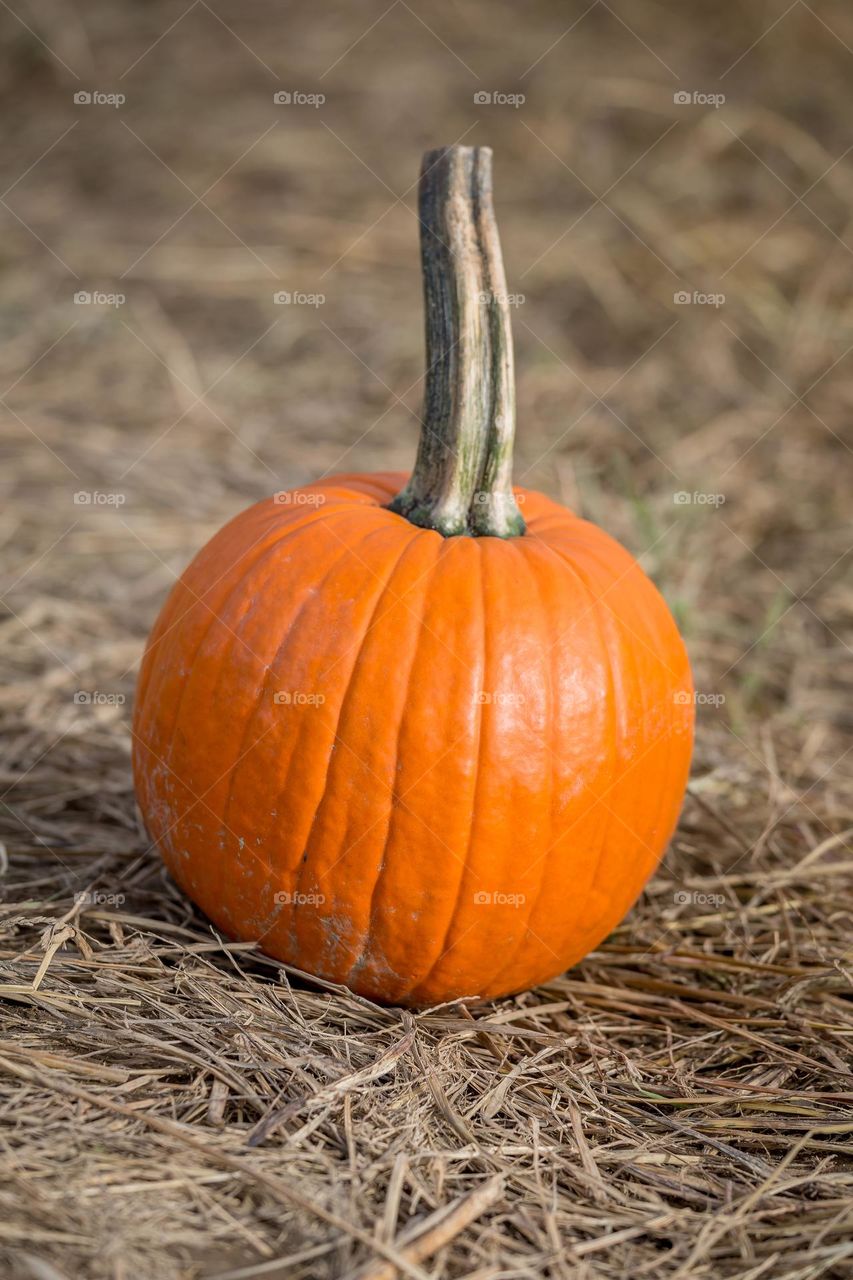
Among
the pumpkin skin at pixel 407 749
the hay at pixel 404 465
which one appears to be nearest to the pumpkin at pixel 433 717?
the pumpkin skin at pixel 407 749

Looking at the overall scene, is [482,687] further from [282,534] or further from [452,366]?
[452,366]

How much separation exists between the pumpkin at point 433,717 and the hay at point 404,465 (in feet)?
0.59

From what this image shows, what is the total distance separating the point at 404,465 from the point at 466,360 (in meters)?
2.49

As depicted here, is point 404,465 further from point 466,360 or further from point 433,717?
point 433,717

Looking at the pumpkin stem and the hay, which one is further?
the pumpkin stem

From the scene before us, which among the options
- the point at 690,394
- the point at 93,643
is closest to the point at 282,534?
the point at 93,643

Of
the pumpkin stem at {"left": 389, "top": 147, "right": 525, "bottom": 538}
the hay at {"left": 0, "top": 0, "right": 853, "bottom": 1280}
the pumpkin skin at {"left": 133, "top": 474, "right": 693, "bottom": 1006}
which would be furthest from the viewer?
the pumpkin stem at {"left": 389, "top": 147, "right": 525, "bottom": 538}

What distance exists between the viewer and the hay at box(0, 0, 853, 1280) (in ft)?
5.57

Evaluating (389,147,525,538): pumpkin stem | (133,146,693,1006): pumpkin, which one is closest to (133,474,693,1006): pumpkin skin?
(133,146,693,1006): pumpkin

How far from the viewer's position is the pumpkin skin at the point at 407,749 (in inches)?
79.4

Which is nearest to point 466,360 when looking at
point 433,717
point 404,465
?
point 433,717

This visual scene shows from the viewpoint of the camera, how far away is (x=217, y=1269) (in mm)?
1474

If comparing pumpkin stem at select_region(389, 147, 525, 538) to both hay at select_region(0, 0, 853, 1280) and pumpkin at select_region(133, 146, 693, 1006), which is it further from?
hay at select_region(0, 0, 853, 1280)

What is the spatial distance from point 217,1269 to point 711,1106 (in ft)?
3.16
